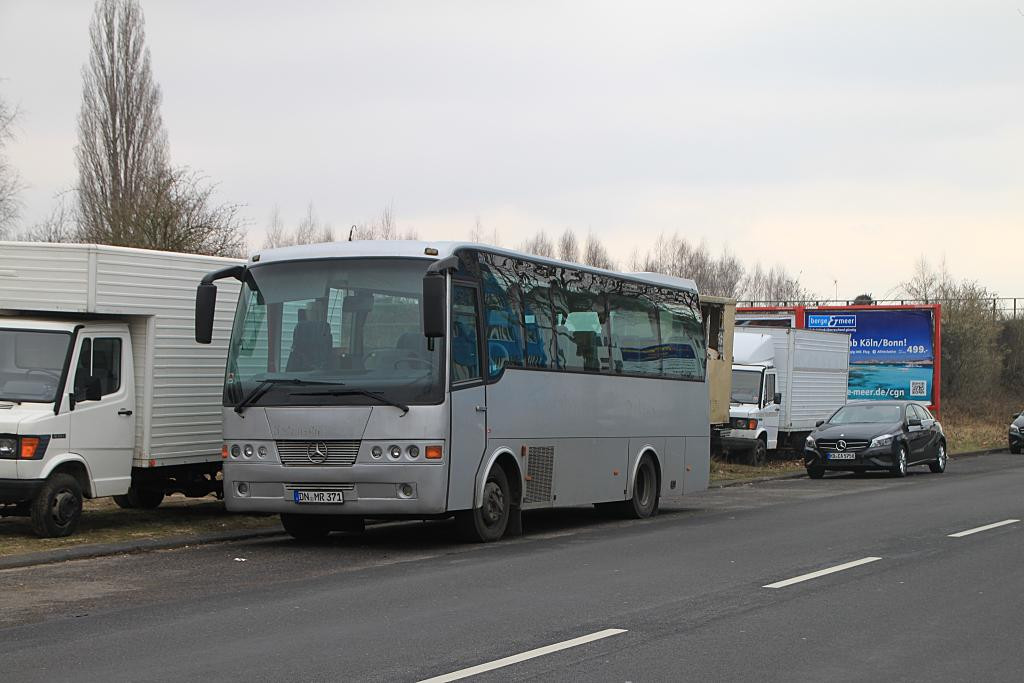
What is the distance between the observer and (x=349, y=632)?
29.9ft

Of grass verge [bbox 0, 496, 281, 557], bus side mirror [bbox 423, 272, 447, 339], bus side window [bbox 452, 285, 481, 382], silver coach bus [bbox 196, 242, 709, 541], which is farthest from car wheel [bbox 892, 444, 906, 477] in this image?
bus side mirror [bbox 423, 272, 447, 339]

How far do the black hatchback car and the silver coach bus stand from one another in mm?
14314

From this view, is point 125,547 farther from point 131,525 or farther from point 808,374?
point 808,374

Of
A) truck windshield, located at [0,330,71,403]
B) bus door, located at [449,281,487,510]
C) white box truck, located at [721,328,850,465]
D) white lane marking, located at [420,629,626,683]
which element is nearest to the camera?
white lane marking, located at [420,629,626,683]

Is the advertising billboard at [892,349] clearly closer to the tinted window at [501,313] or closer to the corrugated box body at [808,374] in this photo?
the corrugated box body at [808,374]

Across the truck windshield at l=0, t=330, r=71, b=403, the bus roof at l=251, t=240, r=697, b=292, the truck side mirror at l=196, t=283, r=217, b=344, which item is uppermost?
the bus roof at l=251, t=240, r=697, b=292

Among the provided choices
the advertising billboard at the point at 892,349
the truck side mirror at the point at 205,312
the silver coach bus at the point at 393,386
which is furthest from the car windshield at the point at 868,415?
the truck side mirror at the point at 205,312

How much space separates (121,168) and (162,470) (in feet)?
106

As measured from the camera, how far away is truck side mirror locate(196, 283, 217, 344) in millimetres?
14320

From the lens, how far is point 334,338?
14219 mm

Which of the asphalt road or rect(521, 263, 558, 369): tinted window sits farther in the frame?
rect(521, 263, 558, 369): tinted window

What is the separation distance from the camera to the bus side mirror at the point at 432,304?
13305mm

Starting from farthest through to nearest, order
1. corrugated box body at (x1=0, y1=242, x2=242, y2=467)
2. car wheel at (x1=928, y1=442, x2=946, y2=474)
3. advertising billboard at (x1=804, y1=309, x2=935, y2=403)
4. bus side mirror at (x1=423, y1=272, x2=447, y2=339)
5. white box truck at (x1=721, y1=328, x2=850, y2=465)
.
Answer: advertising billboard at (x1=804, y1=309, x2=935, y2=403)
white box truck at (x1=721, y1=328, x2=850, y2=465)
car wheel at (x1=928, y1=442, x2=946, y2=474)
corrugated box body at (x1=0, y1=242, x2=242, y2=467)
bus side mirror at (x1=423, y1=272, x2=447, y2=339)

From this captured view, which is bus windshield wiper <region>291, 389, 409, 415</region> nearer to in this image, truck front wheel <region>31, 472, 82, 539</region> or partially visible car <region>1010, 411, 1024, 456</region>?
truck front wheel <region>31, 472, 82, 539</region>
